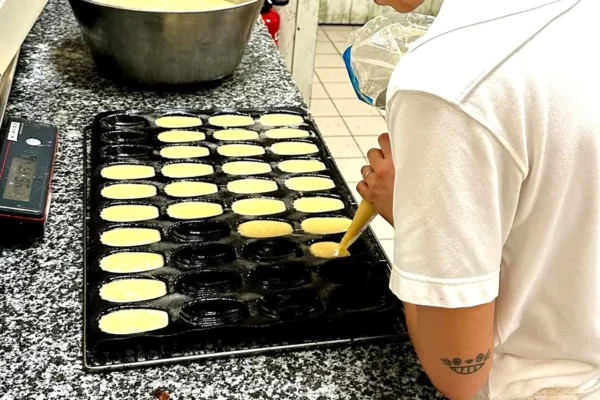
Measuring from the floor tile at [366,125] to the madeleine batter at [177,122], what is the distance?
2438 mm

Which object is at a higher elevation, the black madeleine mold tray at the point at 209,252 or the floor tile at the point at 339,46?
the black madeleine mold tray at the point at 209,252

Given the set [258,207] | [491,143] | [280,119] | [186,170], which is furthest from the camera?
[280,119]

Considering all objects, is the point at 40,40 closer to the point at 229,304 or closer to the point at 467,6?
the point at 229,304

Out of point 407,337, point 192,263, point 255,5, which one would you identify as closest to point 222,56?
point 255,5

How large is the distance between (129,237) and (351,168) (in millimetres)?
2460

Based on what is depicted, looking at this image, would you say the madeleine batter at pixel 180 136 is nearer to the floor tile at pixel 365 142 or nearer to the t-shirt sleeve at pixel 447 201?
the t-shirt sleeve at pixel 447 201

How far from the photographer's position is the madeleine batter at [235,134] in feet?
4.56

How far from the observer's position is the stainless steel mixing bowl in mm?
1386

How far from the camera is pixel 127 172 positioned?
1227mm

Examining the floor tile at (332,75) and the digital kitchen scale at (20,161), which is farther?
the floor tile at (332,75)

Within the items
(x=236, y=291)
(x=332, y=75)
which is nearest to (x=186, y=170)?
(x=236, y=291)

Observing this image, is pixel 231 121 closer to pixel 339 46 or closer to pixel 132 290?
pixel 132 290

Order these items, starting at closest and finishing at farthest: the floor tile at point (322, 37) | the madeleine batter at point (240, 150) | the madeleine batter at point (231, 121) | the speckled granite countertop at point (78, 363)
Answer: the speckled granite countertop at point (78, 363) < the madeleine batter at point (240, 150) < the madeleine batter at point (231, 121) < the floor tile at point (322, 37)

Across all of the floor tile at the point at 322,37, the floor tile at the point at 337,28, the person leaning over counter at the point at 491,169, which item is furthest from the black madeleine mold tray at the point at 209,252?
the floor tile at the point at 337,28
